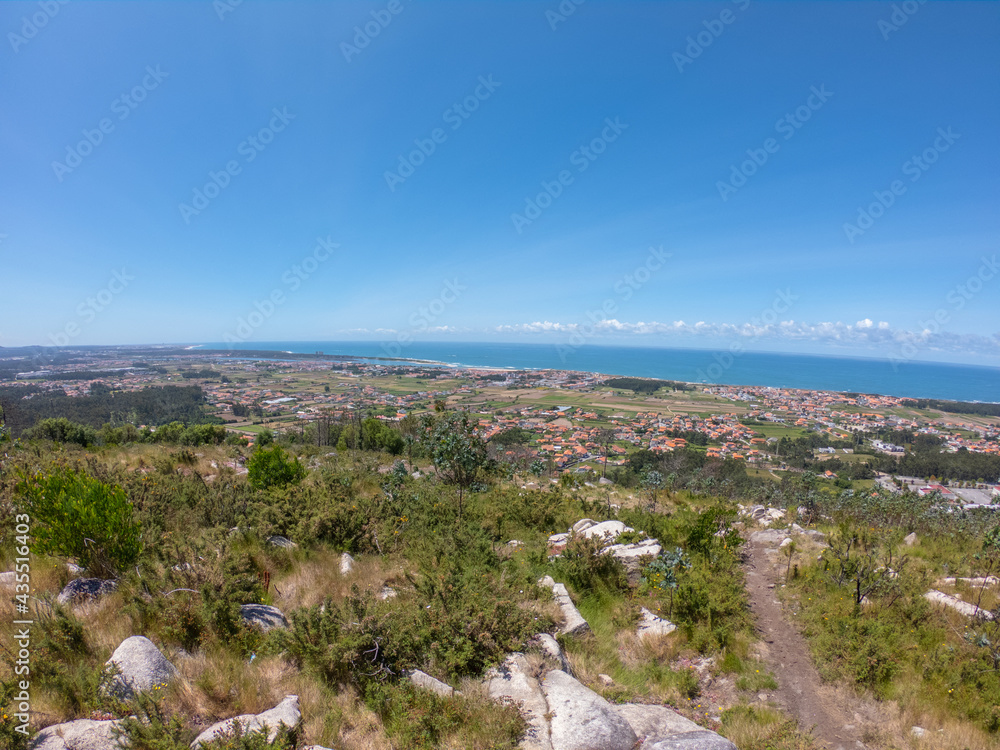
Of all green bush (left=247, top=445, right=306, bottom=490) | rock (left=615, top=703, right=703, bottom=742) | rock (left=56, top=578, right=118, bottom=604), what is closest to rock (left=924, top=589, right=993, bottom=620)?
rock (left=615, top=703, right=703, bottom=742)

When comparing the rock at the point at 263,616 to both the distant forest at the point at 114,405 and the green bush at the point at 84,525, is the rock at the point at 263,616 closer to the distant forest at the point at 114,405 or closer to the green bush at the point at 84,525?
the green bush at the point at 84,525

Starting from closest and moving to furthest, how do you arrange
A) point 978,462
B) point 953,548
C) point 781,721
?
point 781,721 → point 953,548 → point 978,462

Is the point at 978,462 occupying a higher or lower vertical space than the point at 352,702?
lower

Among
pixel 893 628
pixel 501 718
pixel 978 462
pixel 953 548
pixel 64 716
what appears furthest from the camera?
pixel 978 462

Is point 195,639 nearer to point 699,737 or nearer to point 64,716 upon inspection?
point 64,716

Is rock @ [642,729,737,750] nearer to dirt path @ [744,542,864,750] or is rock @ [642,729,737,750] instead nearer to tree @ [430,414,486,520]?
dirt path @ [744,542,864,750]

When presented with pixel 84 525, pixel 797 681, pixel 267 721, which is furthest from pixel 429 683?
pixel 797 681

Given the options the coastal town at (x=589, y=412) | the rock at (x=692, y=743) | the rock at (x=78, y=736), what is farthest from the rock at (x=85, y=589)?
the coastal town at (x=589, y=412)

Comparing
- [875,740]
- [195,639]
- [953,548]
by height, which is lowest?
[953,548]

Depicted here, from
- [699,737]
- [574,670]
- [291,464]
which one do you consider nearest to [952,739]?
[699,737]
